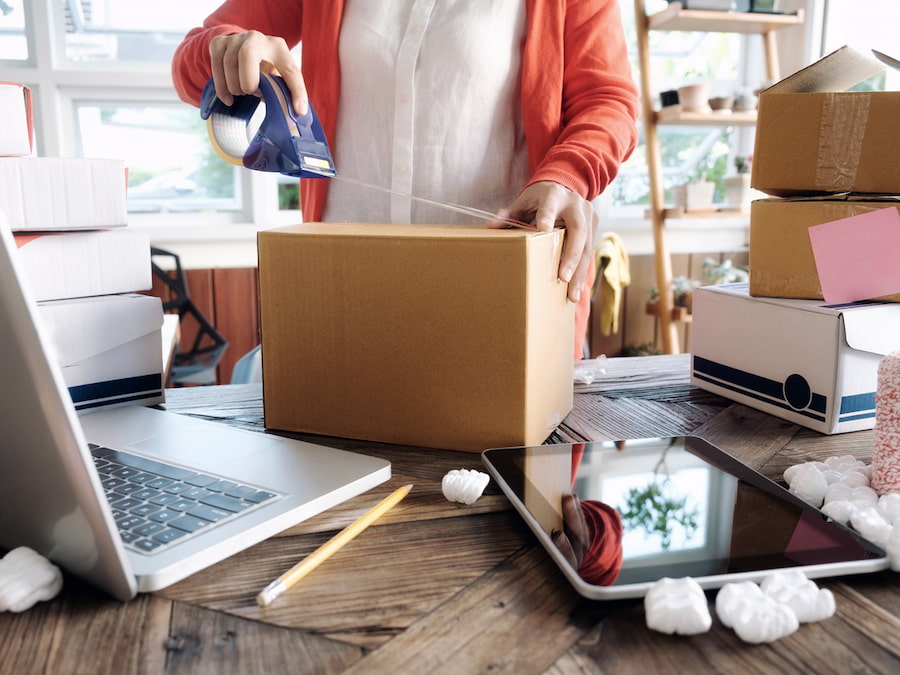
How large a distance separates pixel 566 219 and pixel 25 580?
2.09 ft

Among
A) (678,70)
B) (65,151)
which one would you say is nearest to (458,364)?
(65,151)

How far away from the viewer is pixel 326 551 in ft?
1.63

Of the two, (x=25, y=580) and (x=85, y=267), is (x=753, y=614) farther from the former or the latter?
(x=85, y=267)

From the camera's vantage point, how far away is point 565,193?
89cm

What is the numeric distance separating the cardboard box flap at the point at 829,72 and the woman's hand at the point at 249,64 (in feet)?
1.82

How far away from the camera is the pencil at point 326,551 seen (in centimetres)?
45

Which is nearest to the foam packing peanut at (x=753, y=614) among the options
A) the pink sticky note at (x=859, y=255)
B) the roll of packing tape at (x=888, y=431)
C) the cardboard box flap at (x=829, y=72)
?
the roll of packing tape at (x=888, y=431)

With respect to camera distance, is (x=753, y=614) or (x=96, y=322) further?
(x=96, y=322)

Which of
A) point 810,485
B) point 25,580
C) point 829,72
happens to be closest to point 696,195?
point 829,72

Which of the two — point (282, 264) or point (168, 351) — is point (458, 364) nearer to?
point (282, 264)

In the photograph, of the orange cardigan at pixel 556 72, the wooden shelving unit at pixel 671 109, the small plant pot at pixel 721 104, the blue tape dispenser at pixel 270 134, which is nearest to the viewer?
the blue tape dispenser at pixel 270 134

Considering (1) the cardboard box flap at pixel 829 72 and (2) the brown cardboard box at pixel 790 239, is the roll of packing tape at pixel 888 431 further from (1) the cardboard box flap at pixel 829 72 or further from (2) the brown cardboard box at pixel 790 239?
(1) the cardboard box flap at pixel 829 72

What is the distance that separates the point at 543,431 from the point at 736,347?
0.33 meters

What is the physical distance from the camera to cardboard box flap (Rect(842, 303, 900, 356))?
2.66 feet
